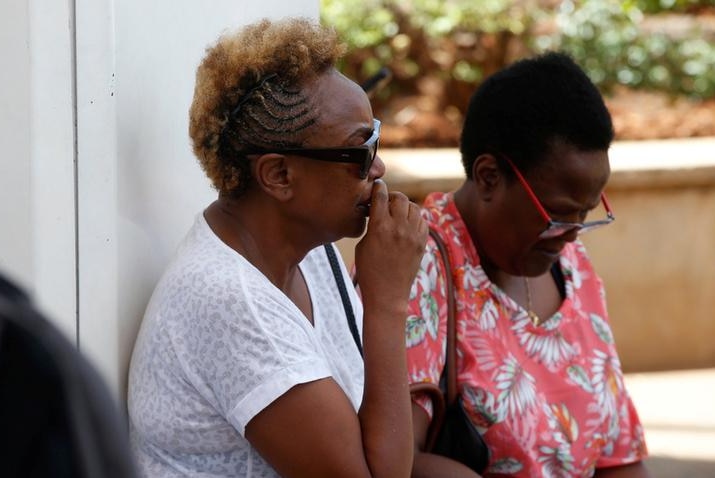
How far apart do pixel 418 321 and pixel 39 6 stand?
3.97ft

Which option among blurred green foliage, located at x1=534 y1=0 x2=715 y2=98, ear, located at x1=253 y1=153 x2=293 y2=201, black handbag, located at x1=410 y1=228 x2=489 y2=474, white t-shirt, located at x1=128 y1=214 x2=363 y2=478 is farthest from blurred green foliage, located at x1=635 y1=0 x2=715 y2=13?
white t-shirt, located at x1=128 y1=214 x2=363 y2=478

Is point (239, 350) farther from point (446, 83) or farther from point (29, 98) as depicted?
point (446, 83)

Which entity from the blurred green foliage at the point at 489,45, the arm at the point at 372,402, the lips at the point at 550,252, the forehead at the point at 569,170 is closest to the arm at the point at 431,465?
the arm at the point at 372,402

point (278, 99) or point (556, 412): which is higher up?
point (278, 99)

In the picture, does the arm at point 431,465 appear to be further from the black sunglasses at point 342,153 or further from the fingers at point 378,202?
the black sunglasses at point 342,153

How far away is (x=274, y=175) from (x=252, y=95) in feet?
0.55

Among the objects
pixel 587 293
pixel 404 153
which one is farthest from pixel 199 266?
pixel 404 153

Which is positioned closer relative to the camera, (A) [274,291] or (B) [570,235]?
(A) [274,291]

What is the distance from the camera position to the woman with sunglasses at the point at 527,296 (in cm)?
322

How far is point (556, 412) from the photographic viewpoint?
330 cm

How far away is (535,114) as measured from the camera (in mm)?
3373

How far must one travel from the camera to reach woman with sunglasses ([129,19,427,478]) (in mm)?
2461

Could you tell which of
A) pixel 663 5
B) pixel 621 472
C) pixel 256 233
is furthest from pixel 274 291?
pixel 663 5

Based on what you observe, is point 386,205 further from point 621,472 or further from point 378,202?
point 621,472
